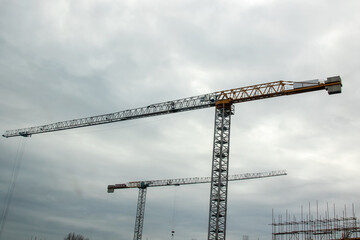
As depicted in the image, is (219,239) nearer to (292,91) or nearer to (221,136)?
(221,136)

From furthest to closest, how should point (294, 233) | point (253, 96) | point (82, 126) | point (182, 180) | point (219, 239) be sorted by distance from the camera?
point (182, 180)
point (82, 126)
point (294, 233)
point (253, 96)
point (219, 239)

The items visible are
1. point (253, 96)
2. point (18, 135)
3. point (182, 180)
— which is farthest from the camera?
point (182, 180)

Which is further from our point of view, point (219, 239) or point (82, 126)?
point (82, 126)

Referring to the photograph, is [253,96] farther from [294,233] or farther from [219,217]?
[294,233]

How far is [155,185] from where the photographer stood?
5039 inches

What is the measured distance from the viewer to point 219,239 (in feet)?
182

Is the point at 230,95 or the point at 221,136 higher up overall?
the point at 230,95

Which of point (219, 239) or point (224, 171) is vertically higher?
point (224, 171)

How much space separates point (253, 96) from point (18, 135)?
240ft

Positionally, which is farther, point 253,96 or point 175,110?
point 175,110

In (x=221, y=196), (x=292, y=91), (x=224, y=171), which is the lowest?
(x=221, y=196)

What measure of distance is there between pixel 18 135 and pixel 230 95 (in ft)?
227

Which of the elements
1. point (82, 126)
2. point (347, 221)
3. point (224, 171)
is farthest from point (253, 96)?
point (82, 126)

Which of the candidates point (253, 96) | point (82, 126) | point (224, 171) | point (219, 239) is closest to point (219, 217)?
point (219, 239)
